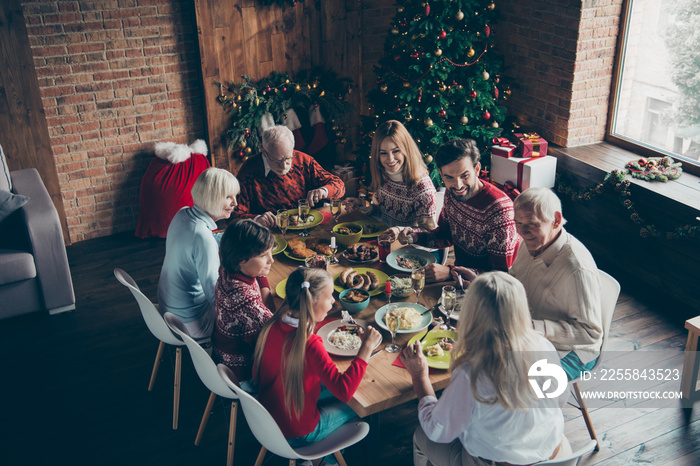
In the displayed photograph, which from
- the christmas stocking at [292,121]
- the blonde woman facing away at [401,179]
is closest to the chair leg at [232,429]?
the blonde woman facing away at [401,179]

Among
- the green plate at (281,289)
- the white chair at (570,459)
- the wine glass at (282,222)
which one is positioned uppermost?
the wine glass at (282,222)

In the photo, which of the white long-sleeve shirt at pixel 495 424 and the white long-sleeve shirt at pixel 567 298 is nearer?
the white long-sleeve shirt at pixel 495 424

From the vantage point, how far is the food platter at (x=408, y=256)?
3029mm

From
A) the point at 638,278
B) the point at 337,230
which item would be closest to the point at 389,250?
the point at 337,230

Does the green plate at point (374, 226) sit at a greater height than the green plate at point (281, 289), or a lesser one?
greater

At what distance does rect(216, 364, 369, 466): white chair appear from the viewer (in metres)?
2.18

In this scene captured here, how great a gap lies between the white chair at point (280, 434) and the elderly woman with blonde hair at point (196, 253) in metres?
0.66

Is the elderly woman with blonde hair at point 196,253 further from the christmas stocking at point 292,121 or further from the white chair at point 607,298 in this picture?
the christmas stocking at point 292,121

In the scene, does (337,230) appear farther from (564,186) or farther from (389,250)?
(564,186)

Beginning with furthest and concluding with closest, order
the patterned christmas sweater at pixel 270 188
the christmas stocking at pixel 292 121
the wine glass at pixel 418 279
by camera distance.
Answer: the christmas stocking at pixel 292 121
the patterned christmas sweater at pixel 270 188
the wine glass at pixel 418 279

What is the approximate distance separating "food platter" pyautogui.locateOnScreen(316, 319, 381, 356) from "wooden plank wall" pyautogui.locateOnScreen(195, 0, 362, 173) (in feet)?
11.2

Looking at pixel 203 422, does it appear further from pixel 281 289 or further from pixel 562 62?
pixel 562 62

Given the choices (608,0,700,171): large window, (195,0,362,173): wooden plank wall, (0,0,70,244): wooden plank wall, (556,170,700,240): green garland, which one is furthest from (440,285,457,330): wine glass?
(0,0,70,244): wooden plank wall

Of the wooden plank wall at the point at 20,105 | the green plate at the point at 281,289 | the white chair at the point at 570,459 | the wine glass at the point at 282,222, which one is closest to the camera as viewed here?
the white chair at the point at 570,459
